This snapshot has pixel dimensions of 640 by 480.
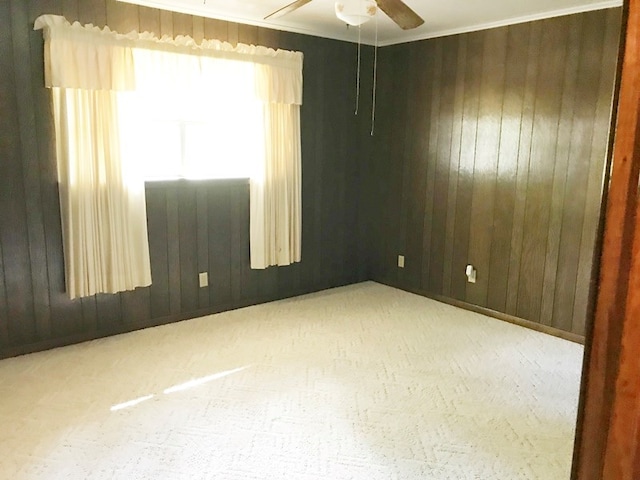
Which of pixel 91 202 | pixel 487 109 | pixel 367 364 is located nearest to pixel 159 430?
pixel 367 364

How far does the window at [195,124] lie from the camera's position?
3.59 metres

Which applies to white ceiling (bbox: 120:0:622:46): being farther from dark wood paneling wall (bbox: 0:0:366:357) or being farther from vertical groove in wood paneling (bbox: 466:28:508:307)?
vertical groove in wood paneling (bbox: 466:28:508:307)

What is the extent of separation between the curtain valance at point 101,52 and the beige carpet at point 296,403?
174cm

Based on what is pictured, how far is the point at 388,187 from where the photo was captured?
500 cm

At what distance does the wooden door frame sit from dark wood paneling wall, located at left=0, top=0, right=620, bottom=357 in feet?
11.0

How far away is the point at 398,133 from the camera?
485 centimetres

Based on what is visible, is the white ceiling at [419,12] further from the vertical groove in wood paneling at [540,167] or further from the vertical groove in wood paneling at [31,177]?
the vertical groove in wood paneling at [31,177]

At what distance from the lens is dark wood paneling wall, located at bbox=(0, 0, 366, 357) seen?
3201mm

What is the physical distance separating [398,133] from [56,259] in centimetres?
304

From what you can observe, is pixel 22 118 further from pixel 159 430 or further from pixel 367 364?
pixel 367 364

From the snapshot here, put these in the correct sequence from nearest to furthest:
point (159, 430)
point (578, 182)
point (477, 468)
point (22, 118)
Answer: point (477, 468)
point (159, 430)
point (22, 118)
point (578, 182)

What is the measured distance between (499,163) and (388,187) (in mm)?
1165

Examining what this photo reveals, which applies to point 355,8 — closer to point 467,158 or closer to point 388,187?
point 467,158

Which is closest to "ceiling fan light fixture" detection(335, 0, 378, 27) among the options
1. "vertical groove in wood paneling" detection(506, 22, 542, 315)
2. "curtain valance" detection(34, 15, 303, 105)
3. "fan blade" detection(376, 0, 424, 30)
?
"fan blade" detection(376, 0, 424, 30)
